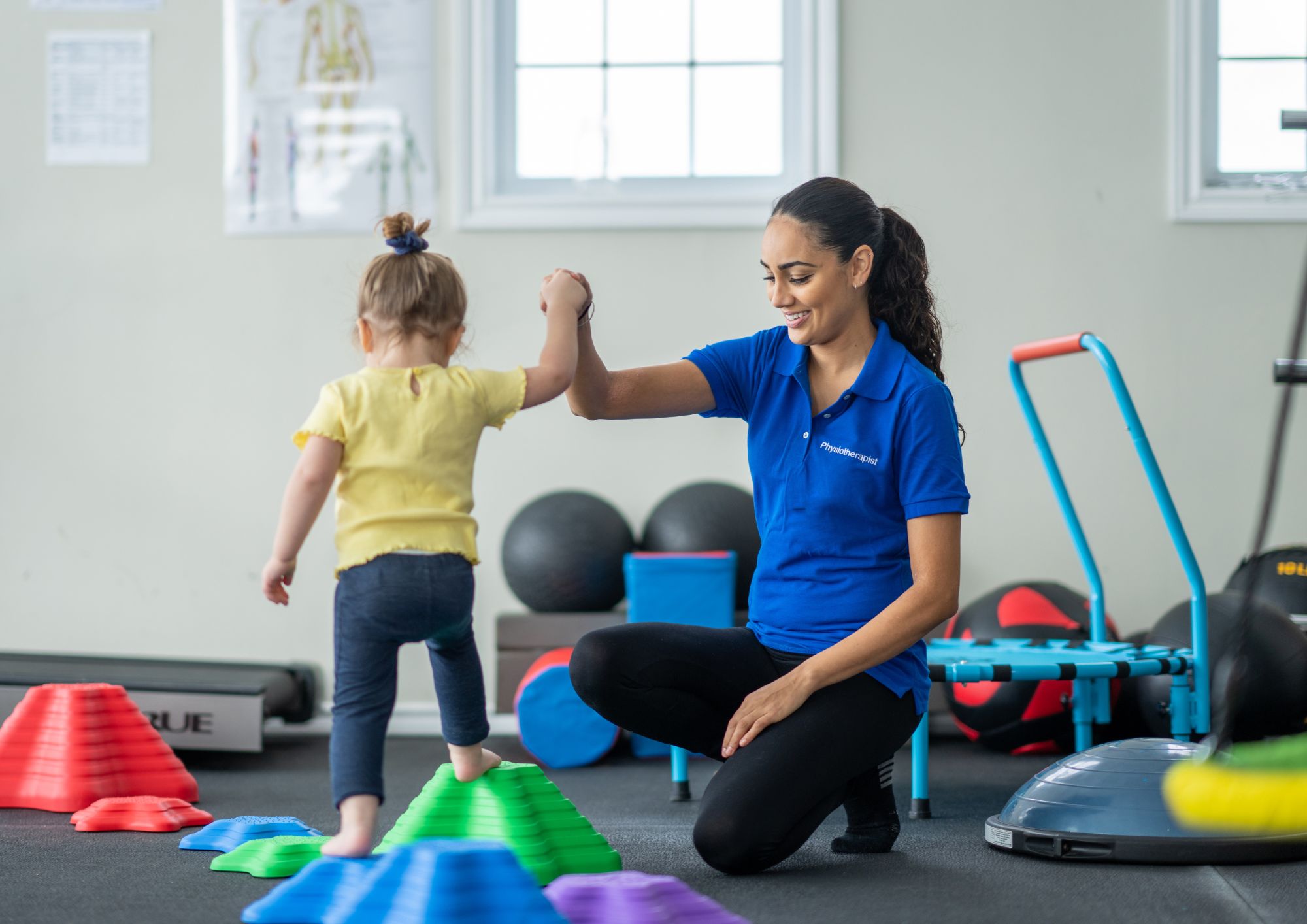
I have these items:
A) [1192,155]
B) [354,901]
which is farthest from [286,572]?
[1192,155]

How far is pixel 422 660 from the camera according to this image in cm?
400

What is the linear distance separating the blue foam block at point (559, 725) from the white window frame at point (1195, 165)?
2388mm

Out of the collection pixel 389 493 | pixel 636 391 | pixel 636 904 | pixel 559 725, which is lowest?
pixel 559 725

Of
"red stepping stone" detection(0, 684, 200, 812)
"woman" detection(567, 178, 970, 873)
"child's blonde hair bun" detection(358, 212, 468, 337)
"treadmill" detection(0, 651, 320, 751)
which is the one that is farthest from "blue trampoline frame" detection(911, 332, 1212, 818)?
"treadmill" detection(0, 651, 320, 751)

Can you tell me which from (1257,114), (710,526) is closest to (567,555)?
(710,526)

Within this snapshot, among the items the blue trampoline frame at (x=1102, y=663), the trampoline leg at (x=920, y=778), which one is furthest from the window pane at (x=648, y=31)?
the trampoline leg at (x=920, y=778)

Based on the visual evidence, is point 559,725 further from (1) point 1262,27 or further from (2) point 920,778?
(1) point 1262,27

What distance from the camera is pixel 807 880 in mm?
1957

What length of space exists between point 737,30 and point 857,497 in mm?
2551

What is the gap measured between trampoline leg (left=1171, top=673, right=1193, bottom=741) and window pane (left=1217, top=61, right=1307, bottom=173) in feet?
6.89

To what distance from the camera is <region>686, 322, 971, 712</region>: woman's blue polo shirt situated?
2.03 metres

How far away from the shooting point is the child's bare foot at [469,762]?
185cm

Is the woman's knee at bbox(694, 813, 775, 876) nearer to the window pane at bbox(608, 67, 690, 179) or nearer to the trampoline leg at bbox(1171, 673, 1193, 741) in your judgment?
the trampoline leg at bbox(1171, 673, 1193, 741)

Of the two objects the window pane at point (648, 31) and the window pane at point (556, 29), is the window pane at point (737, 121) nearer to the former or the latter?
the window pane at point (648, 31)
